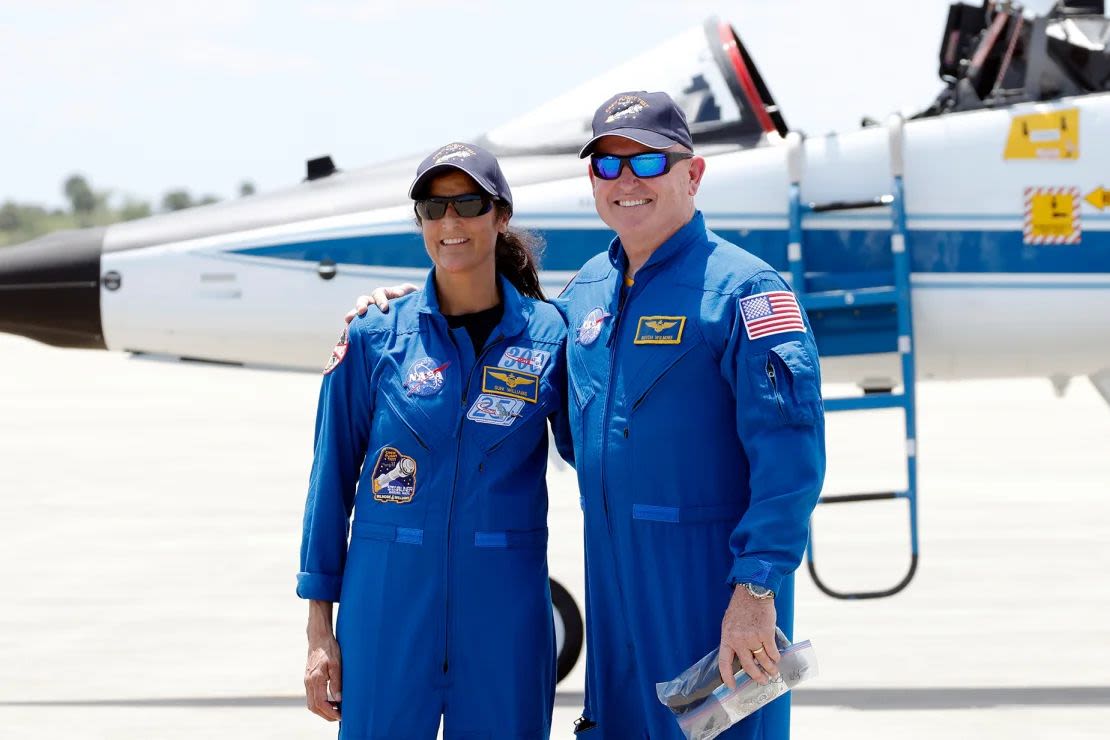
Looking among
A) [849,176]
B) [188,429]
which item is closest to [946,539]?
[849,176]

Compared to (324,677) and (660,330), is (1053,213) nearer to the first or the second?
(660,330)

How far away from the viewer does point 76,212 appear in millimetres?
104312

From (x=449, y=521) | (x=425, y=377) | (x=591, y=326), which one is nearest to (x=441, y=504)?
(x=449, y=521)

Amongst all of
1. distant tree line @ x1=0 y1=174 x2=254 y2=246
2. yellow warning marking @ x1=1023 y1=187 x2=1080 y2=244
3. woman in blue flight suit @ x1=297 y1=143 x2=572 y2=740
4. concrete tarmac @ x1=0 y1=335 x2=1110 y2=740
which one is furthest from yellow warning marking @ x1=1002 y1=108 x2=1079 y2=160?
distant tree line @ x1=0 y1=174 x2=254 y2=246

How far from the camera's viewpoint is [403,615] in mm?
3516

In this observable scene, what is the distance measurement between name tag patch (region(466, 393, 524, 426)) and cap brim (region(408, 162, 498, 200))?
48 cm

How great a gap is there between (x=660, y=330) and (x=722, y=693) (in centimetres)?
82

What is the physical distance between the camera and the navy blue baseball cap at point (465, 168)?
141 inches

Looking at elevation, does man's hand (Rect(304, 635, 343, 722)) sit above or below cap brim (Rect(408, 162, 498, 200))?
below

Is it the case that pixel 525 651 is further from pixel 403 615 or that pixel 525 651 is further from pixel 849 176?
pixel 849 176

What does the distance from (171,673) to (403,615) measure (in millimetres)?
3796

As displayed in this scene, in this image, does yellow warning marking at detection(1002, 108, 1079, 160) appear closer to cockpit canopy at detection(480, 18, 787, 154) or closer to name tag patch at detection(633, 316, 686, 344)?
cockpit canopy at detection(480, 18, 787, 154)

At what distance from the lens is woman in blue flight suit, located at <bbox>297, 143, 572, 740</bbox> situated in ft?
11.5

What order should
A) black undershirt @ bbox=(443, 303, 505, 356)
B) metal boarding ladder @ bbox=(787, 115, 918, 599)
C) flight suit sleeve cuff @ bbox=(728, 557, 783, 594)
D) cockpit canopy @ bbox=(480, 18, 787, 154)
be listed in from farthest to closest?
cockpit canopy @ bbox=(480, 18, 787, 154)
metal boarding ladder @ bbox=(787, 115, 918, 599)
black undershirt @ bbox=(443, 303, 505, 356)
flight suit sleeve cuff @ bbox=(728, 557, 783, 594)
